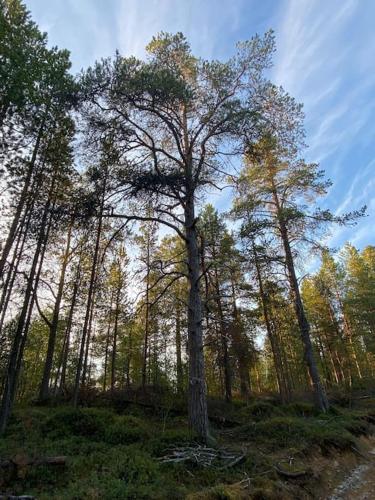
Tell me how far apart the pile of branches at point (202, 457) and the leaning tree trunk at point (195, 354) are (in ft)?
2.22

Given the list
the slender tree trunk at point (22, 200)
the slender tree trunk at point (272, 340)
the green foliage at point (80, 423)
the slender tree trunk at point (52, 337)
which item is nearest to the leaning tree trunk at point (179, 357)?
the slender tree trunk at point (272, 340)

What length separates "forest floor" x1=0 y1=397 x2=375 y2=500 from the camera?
15.2 ft

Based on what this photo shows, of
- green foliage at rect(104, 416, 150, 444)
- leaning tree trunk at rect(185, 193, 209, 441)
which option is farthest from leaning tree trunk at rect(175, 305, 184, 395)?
green foliage at rect(104, 416, 150, 444)

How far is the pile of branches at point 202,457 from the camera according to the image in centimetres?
563

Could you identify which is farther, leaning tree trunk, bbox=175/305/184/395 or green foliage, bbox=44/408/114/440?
leaning tree trunk, bbox=175/305/184/395

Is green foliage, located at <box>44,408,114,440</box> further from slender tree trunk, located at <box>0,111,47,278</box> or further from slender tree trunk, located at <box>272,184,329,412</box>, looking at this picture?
slender tree trunk, located at <box>272,184,329,412</box>

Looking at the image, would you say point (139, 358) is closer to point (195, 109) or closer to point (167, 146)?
point (167, 146)

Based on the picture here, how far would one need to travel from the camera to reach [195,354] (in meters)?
7.75

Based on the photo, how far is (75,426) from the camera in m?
8.41

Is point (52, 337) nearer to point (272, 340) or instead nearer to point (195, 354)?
point (195, 354)

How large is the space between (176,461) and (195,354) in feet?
8.29

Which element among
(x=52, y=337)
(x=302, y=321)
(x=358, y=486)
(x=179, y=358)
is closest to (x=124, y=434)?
(x=358, y=486)

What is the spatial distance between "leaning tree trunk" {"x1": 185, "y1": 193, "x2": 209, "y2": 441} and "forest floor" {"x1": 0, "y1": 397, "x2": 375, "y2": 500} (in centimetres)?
43

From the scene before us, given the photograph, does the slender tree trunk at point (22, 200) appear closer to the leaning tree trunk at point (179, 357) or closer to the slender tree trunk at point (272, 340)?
the leaning tree trunk at point (179, 357)
